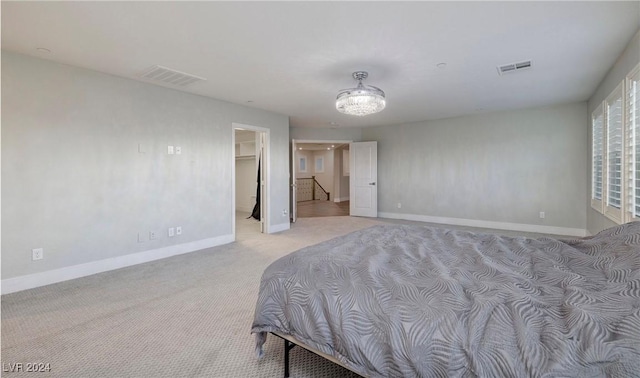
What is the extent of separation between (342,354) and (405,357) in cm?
33

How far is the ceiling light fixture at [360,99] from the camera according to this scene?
11.0 feet

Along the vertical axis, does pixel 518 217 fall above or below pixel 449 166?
below

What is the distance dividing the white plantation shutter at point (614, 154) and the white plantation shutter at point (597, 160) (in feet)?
1.60

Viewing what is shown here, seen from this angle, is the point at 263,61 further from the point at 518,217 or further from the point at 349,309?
the point at 518,217

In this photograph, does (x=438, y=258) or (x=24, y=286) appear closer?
(x=438, y=258)

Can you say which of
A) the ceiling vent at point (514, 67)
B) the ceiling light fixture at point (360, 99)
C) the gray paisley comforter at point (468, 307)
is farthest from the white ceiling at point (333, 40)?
the gray paisley comforter at point (468, 307)

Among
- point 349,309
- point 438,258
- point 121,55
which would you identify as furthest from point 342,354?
point 121,55

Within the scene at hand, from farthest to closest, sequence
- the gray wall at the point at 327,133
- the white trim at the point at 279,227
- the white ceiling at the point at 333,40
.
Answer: the gray wall at the point at 327,133
the white trim at the point at 279,227
the white ceiling at the point at 333,40

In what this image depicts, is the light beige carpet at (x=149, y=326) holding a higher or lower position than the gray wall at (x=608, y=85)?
lower

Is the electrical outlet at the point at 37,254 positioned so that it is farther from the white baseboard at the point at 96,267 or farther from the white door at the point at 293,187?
the white door at the point at 293,187

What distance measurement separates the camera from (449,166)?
6.74 metres

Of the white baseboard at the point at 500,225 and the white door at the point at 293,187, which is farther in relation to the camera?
the white door at the point at 293,187

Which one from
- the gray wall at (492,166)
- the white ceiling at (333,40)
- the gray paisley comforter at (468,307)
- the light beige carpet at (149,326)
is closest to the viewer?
the gray paisley comforter at (468,307)

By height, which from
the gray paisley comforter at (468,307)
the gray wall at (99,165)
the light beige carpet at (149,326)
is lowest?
the light beige carpet at (149,326)
